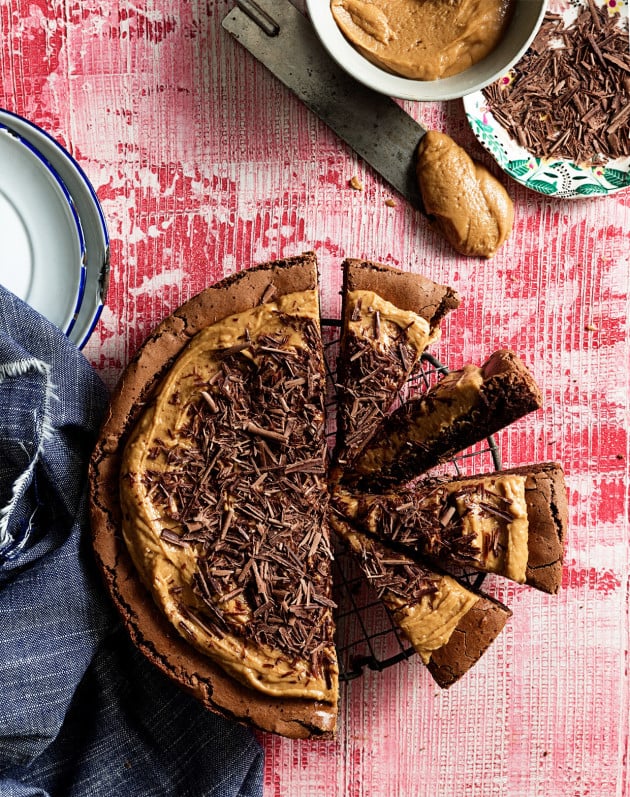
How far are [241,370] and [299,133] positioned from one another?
1.08m

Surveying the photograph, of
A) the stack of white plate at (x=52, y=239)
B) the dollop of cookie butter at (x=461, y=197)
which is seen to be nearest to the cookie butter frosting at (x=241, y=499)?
the stack of white plate at (x=52, y=239)

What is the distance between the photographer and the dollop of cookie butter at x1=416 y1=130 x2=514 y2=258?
3135 millimetres

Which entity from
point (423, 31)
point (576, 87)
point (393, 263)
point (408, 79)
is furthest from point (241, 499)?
point (576, 87)

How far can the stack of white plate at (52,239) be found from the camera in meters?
3.05

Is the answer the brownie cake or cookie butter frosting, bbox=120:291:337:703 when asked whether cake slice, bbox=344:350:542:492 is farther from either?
cookie butter frosting, bbox=120:291:337:703

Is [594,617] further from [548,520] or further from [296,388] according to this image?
[296,388]

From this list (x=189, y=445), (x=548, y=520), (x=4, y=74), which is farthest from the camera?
(x=4, y=74)

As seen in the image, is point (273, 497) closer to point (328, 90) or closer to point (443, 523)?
point (443, 523)

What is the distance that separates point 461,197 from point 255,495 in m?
1.35

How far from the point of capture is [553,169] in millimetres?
3195

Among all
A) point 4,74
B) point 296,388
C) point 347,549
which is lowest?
point 347,549

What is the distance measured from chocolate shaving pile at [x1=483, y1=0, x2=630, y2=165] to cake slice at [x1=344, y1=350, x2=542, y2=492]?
0.91 metres

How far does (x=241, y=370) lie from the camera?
2.76 meters

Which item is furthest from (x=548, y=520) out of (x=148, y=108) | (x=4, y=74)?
(x=4, y=74)
